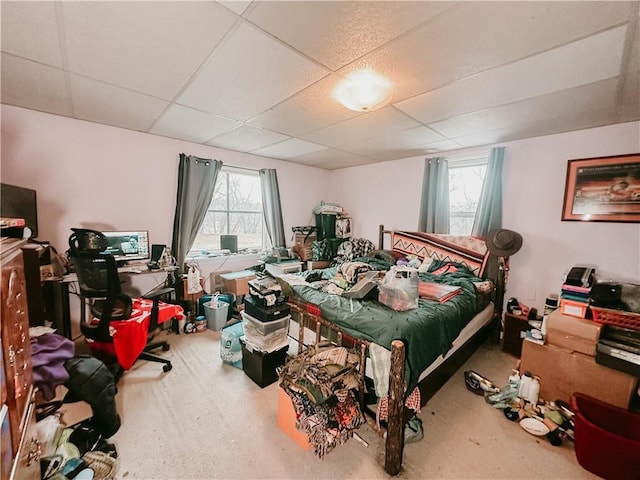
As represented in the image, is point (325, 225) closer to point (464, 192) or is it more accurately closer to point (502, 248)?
point (464, 192)

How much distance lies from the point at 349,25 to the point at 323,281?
2.17 metres

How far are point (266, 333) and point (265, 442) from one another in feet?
2.41

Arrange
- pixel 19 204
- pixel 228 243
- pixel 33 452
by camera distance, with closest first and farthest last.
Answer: pixel 33 452 → pixel 19 204 → pixel 228 243

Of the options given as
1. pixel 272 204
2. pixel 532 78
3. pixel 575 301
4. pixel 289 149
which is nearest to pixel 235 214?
pixel 272 204

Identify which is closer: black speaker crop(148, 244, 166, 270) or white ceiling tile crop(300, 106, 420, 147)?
white ceiling tile crop(300, 106, 420, 147)

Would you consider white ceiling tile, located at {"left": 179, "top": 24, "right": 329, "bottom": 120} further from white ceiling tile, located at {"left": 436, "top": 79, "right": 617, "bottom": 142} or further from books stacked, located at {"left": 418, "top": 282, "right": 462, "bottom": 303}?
books stacked, located at {"left": 418, "top": 282, "right": 462, "bottom": 303}

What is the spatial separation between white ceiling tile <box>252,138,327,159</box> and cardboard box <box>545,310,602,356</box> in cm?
314

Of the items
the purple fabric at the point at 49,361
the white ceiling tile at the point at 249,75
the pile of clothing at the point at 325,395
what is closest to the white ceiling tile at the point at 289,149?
the white ceiling tile at the point at 249,75

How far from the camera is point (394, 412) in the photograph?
148 cm

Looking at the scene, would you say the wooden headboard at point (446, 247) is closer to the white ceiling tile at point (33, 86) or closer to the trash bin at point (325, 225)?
the trash bin at point (325, 225)

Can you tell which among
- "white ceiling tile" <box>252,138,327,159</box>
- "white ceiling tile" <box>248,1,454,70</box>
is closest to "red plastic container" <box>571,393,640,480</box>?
"white ceiling tile" <box>248,1,454,70</box>

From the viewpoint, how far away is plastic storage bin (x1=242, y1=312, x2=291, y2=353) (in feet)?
7.11

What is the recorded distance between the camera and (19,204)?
2250 millimetres

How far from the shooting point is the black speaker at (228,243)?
405 cm
